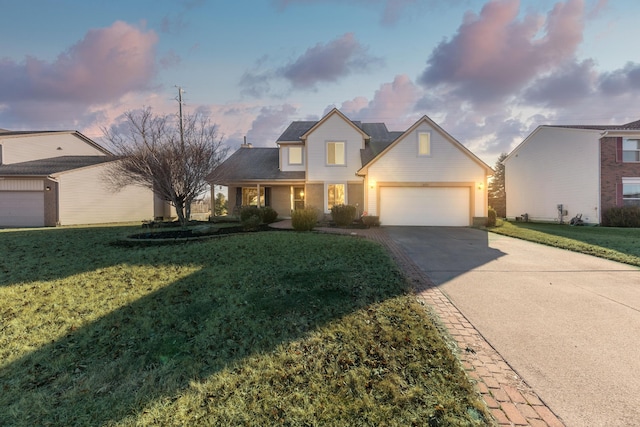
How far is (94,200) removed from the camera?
2044 centimetres

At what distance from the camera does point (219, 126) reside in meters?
14.9

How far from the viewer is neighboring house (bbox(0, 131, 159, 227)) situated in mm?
18562

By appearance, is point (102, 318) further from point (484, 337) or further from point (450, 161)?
point (450, 161)

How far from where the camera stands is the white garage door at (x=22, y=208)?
61.1ft

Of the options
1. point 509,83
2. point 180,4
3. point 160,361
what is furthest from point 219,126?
point 509,83

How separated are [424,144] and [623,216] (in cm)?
1230

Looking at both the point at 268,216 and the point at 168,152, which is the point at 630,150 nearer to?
the point at 268,216

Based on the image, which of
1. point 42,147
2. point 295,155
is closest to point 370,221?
point 295,155

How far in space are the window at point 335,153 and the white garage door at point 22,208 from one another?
19.4m

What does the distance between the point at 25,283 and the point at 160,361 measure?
5028 millimetres

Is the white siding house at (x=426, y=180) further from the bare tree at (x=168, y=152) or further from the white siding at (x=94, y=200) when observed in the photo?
the white siding at (x=94, y=200)

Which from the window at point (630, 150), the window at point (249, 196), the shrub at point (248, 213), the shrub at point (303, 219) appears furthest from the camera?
the window at point (249, 196)

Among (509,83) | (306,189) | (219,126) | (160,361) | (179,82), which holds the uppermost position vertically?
(179,82)

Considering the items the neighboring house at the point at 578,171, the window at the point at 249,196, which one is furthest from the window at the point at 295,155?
the neighboring house at the point at 578,171
